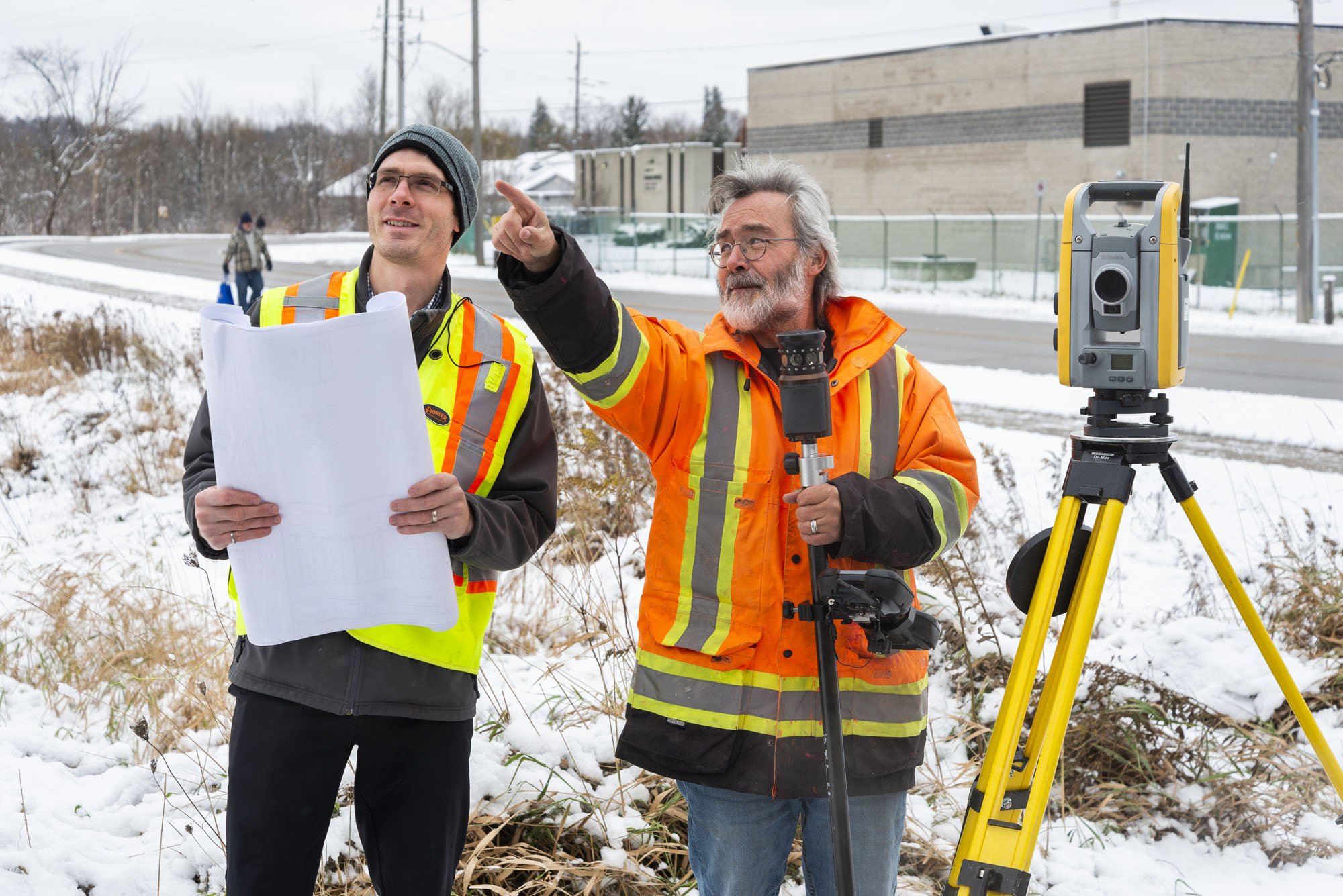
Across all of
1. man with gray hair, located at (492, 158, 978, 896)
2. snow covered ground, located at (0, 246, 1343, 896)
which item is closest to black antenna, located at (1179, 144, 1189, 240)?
man with gray hair, located at (492, 158, 978, 896)

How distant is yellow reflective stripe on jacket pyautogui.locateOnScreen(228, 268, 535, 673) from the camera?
223 centimetres

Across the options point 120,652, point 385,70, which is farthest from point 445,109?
point 120,652

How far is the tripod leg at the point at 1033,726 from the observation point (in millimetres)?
1967

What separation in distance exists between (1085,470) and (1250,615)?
44 cm

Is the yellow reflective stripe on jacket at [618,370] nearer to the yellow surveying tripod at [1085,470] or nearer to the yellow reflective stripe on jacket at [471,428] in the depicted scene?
the yellow reflective stripe on jacket at [471,428]

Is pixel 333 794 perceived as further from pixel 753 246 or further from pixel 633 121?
pixel 633 121

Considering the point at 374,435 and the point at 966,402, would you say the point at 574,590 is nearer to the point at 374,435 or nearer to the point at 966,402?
the point at 374,435

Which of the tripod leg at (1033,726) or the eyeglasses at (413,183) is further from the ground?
Result: the eyeglasses at (413,183)

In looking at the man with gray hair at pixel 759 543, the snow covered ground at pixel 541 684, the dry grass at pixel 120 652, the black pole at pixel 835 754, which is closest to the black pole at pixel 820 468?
the black pole at pixel 835 754

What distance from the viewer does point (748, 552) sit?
217cm

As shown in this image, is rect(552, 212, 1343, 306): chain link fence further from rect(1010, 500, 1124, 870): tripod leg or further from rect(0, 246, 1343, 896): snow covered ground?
rect(1010, 500, 1124, 870): tripod leg

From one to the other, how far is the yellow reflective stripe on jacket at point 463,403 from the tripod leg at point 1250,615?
1245 mm

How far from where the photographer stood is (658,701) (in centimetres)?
220

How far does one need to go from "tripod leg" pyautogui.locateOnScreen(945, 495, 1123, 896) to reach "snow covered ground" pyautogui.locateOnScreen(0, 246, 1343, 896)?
1252mm
